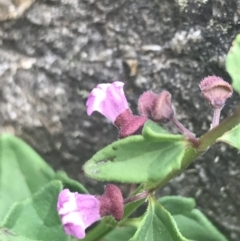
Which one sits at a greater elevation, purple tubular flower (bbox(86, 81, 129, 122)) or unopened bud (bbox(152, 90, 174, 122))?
purple tubular flower (bbox(86, 81, 129, 122))

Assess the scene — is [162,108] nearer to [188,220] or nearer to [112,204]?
[112,204]

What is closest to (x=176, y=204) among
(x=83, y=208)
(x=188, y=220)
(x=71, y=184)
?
(x=188, y=220)

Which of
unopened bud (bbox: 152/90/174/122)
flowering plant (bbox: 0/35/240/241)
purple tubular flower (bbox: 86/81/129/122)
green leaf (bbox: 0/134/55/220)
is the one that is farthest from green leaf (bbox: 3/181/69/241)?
unopened bud (bbox: 152/90/174/122)

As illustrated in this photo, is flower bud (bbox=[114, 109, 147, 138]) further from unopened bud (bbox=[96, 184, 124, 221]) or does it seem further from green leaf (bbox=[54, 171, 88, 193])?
green leaf (bbox=[54, 171, 88, 193])

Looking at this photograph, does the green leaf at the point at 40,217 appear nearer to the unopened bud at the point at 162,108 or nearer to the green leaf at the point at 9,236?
the green leaf at the point at 9,236

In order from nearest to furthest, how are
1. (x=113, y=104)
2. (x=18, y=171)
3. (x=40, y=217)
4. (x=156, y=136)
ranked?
(x=156, y=136), (x=113, y=104), (x=40, y=217), (x=18, y=171)

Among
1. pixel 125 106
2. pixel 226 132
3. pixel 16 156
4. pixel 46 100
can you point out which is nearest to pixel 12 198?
pixel 16 156
